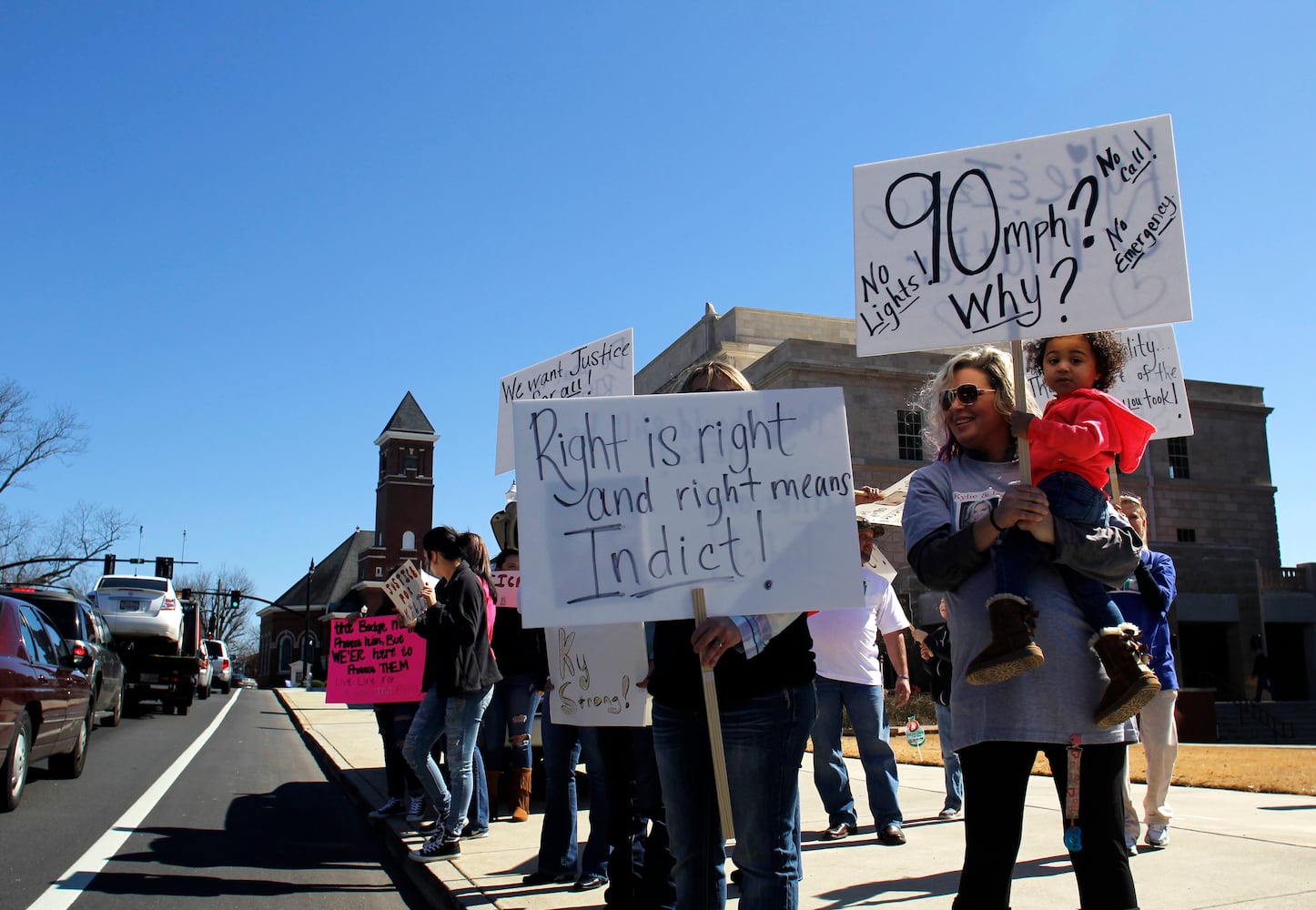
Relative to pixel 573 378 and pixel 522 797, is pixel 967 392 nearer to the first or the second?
pixel 573 378

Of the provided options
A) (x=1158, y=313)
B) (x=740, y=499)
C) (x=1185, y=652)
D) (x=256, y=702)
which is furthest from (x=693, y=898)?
(x=1185, y=652)

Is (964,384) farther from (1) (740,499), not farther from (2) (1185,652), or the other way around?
→ (2) (1185,652)

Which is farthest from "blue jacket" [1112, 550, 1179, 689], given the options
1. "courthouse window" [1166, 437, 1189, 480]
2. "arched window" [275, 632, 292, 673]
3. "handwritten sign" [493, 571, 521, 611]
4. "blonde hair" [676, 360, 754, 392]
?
"arched window" [275, 632, 292, 673]

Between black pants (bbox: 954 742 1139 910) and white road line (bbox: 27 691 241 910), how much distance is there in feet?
15.5

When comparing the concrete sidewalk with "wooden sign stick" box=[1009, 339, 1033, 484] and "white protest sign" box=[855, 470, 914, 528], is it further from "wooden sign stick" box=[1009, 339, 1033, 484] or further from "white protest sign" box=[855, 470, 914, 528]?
"wooden sign stick" box=[1009, 339, 1033, 484]

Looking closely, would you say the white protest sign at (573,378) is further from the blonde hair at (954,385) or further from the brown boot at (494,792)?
the blonde hair at (954,385)

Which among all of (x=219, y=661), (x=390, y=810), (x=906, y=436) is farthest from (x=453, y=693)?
(x=219, y=661)

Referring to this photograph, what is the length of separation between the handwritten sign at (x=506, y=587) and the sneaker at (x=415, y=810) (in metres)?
1.45

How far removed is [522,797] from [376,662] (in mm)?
1583

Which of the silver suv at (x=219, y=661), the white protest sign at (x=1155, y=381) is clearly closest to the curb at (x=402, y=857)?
the white protest sign at (x=1155, y=381)

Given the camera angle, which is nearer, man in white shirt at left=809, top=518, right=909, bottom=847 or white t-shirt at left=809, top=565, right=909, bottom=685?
man in white shirt at left=809, top=518, right=909, bottom=847

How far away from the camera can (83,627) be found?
13.6 m

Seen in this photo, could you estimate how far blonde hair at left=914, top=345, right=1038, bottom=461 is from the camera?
3215 mm

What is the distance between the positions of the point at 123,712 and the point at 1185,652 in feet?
109
